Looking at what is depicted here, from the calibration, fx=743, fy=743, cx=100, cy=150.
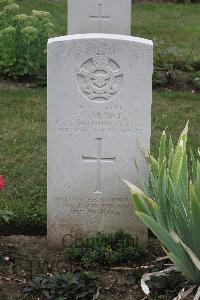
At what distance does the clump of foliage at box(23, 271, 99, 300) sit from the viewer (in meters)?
4.35

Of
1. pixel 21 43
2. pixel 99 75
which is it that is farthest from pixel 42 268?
pixel 21 43

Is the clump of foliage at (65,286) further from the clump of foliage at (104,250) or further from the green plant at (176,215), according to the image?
the green plant at (176,215)

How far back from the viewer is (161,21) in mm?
12641

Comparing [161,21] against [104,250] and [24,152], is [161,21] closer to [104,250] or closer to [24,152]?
[24,152]

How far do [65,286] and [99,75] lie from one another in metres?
1.31

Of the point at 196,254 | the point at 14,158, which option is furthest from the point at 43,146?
the point at 196,254

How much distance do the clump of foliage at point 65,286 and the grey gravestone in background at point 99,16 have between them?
4.75 meters

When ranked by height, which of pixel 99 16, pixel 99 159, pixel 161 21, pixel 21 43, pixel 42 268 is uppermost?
pixel 99 16

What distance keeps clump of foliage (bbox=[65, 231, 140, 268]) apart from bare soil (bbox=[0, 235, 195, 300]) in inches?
2.1

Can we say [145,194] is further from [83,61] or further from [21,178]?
[21,178]

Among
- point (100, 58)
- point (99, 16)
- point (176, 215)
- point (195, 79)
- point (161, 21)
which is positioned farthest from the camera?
point (161, 21)

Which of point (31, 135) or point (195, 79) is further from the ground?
point (195, 79)

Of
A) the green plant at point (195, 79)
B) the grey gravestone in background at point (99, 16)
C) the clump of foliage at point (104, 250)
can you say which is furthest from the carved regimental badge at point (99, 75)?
the green plant at point (195, 79)

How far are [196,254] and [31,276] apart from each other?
104 cm
